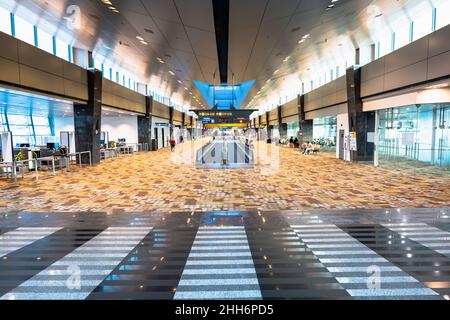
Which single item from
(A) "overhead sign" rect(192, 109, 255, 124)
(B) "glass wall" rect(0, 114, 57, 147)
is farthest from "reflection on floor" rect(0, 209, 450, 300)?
(B) "glass wall" rect(0, 114, 57, 147)

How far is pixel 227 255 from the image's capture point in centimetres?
478

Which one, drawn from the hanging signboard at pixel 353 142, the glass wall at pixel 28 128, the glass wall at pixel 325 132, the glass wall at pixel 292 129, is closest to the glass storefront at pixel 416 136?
the hanging signboard at pixel 353 142

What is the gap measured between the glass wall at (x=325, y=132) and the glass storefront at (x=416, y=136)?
8399 millimetres

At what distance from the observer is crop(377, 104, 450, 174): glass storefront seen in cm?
1839

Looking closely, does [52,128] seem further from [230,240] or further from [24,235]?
[230,240]

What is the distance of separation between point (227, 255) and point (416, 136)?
2028cm

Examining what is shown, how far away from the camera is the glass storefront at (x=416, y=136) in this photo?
60.3 ft

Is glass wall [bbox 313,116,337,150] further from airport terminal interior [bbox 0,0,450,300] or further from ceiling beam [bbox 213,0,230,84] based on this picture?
ceiling beam [bbox 213,0,230,84]

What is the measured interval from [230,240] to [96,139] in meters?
15.6

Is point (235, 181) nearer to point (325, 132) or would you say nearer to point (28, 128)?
point (325, 132)

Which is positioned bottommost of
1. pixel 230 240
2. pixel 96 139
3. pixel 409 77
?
pixel 230 240

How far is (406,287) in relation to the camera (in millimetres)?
3668

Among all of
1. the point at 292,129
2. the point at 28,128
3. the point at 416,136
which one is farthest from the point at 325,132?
the point at 28,128
